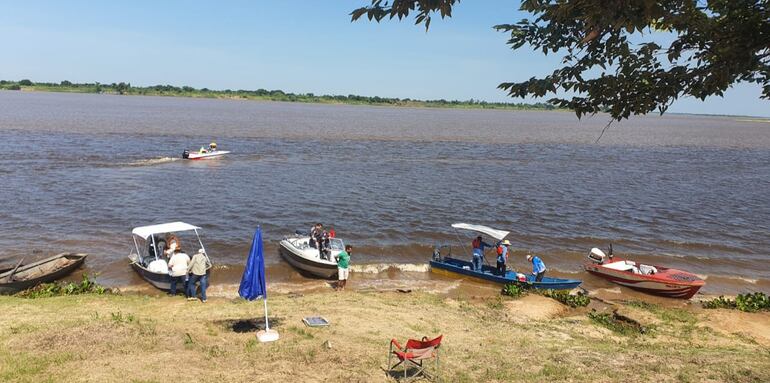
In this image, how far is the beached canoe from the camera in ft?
55.0

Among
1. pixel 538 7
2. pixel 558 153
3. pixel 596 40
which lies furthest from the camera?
pixel 558 153

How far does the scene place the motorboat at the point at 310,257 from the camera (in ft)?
65.1

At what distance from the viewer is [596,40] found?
672cm

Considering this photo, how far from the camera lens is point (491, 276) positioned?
20.1 m

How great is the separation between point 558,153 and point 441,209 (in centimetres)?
3644

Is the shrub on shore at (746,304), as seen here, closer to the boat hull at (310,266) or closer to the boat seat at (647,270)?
the boat seat at (647,270)

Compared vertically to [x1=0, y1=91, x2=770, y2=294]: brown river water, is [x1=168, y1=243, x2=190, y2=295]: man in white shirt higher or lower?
higher

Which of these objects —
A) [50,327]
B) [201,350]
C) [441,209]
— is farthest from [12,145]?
[201,350]

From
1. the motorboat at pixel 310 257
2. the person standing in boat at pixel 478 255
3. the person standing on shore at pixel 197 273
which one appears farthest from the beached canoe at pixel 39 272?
the person standing in boat at pixel 478 255

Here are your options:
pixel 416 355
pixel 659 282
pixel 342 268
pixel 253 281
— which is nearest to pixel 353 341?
pixel 416 355

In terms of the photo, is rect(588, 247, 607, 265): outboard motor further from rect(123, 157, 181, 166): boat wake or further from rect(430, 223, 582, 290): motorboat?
rect(123, 157, 181, 166): boat wake

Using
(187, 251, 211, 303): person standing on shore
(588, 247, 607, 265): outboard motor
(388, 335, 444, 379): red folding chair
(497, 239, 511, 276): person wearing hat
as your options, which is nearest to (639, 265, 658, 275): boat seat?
(588, 247, 607, 265): outboard motor

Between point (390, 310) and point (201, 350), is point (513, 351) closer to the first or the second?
point (390, 310)

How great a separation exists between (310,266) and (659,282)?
42.4 feet
